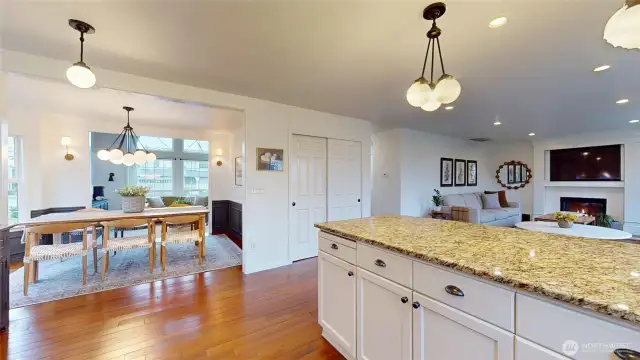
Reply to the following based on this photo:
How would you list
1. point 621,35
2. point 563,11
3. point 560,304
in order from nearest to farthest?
point 560,304 → point 621,35 → point 563,11

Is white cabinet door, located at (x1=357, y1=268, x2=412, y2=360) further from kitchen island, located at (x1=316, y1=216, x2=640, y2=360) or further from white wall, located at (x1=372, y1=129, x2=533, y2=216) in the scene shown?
white wall, located at (x1=372, y1=129, x2=533, y2=216)

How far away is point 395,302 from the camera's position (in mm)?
1384

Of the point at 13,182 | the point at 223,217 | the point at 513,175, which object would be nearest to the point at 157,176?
the point at 223,217

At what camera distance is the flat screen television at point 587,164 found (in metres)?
5.88

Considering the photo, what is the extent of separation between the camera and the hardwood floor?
185 cm

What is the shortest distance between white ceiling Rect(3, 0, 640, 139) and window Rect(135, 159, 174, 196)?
236 inches

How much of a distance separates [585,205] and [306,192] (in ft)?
23.9

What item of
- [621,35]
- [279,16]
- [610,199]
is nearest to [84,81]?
[279,16]

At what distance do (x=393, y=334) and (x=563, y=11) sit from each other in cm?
231

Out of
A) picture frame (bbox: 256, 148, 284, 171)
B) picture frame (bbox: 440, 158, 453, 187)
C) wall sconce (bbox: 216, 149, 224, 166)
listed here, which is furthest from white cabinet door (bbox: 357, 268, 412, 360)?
picture frame (bbox: 440, 158, 453, 187)

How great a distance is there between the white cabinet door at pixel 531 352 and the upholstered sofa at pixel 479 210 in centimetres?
472

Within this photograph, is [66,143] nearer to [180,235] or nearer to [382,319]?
[180,235]

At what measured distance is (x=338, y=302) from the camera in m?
1.81

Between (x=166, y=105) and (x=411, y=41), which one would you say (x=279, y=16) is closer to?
(x=411, y=41)
